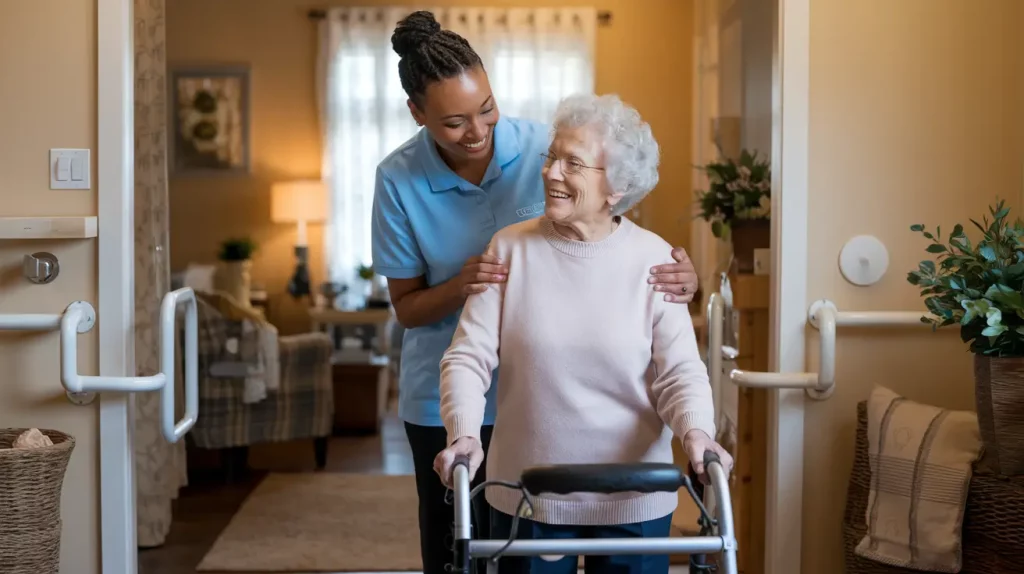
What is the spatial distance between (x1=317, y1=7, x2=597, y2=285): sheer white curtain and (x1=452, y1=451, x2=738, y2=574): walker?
5573 millimetres

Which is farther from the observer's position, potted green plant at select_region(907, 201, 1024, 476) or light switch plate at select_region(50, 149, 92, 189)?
light switch plate at select_region(50, 149, 92, 189)

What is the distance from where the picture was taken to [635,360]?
5.80ft

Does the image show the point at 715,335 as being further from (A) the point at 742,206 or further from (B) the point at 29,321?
(B) the point at 29,321

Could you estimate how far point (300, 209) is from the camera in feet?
23.4

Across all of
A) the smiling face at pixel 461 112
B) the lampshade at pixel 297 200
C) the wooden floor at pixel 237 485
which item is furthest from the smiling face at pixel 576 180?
the lampshade at pixel 297 200

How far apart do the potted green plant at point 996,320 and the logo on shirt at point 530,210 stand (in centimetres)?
74

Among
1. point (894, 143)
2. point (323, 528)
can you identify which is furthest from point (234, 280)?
point (894, 143)

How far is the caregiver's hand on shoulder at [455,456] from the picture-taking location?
160 cm

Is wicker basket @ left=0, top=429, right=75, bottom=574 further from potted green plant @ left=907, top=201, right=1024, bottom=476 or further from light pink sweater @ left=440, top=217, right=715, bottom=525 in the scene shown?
potted green plant @ left=907, top=201, right=1024, bottom=476

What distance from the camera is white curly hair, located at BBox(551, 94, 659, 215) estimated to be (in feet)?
5.89

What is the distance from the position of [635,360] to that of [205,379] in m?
3.69

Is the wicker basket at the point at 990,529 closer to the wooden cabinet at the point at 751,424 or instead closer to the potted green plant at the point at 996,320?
the potted green plant at the point at 996,320

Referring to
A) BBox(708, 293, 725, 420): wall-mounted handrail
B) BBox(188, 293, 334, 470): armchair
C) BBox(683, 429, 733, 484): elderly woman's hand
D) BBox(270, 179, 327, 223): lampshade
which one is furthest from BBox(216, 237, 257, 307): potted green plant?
BBox(683, 429, 733, 484): elderly woman's hand

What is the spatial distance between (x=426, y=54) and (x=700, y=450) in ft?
2.76
